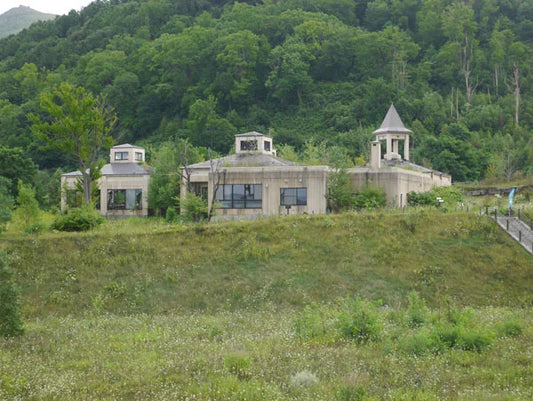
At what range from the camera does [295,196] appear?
44.0 metres

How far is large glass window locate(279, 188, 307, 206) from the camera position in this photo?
144 ft

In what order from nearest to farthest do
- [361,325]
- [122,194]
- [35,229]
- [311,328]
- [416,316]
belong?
[361,325] < [311,328] < [416,316] < [35,229] < [122,194]

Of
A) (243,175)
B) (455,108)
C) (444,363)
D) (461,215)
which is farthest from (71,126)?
(455,108)

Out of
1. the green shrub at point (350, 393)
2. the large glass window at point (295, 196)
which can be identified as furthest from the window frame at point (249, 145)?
the green shrub at point (350, 393)

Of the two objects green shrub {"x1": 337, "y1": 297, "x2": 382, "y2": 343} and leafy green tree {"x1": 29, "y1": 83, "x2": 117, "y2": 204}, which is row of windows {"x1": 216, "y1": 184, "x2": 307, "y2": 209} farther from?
green shrub {"x1": 337, "y1": 297, "x2": 382, "y2": 343}

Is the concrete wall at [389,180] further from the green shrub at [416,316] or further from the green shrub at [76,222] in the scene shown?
the green shrub at [416,316]

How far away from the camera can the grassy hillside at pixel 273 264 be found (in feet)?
97.5

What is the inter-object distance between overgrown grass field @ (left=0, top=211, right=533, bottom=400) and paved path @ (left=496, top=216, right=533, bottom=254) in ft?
2.05

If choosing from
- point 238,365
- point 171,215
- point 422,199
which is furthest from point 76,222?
point 238,365

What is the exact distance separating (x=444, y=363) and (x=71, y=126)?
36.4m

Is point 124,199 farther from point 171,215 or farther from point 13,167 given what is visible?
point 13,167

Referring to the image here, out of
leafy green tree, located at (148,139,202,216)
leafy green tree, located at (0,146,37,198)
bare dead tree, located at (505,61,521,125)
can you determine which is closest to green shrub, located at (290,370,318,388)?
leafy green tree, located at (148,139,202,216)

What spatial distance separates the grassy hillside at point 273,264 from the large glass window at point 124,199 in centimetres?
1541

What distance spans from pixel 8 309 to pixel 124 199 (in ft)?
105
